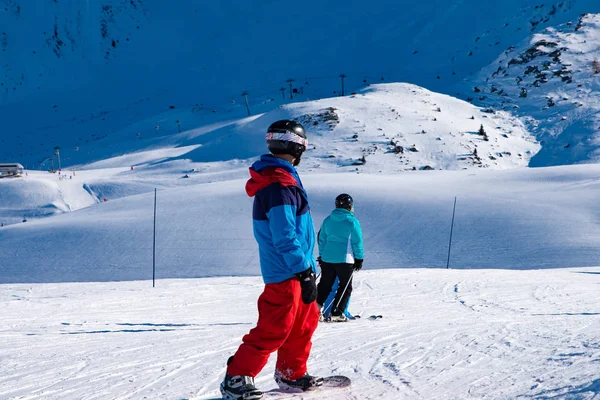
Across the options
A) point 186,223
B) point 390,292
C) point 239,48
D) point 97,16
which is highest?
point 97,16

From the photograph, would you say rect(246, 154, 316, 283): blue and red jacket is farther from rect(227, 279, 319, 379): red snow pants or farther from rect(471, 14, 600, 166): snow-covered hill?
rect(471, 14, 600, 166): snow-covered hill

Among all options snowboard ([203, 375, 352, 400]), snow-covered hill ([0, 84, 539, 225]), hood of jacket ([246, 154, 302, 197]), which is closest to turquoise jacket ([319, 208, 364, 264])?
snowboard ([203, 375, 352, 400])

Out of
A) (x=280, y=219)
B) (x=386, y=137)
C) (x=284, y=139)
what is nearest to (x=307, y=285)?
(x=280, y=219)

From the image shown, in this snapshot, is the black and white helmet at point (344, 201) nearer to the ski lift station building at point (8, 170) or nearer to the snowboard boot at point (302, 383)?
the snowboard boot at point (302, 383)

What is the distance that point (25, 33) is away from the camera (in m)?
104

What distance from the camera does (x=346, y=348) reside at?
5695mm

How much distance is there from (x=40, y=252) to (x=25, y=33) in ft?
303

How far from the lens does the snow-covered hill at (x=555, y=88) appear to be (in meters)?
46.8

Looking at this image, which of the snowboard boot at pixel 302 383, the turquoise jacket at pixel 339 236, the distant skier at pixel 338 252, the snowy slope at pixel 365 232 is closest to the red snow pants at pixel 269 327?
the snowboard boot at pixel 302 383

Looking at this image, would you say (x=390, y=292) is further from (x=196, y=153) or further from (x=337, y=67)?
(x=337, y=67)

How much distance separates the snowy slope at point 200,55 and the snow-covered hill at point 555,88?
5.48 meters

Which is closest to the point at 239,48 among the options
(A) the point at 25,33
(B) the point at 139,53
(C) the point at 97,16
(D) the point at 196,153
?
(B) the point at 139,53

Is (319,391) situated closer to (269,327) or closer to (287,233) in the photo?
(269,327)

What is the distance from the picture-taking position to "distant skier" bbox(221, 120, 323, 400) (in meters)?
3.97
